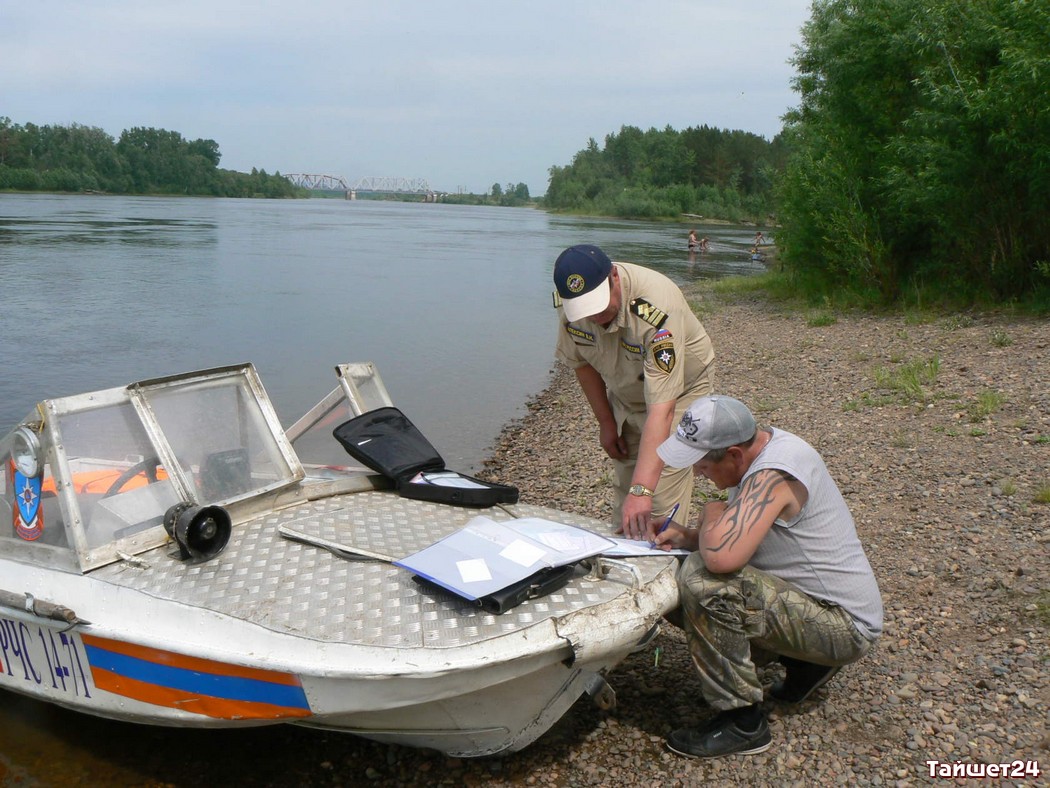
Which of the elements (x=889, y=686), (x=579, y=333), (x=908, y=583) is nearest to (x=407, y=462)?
(x=579, y=333)

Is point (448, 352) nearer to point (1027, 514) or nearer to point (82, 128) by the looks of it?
point (1027, 514)

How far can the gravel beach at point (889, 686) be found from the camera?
368 centimetres

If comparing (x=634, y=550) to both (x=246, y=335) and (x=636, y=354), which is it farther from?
(x=246, y=335)

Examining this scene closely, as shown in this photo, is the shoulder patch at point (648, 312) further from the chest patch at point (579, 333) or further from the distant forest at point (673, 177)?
the distant forest at point (673, 177)

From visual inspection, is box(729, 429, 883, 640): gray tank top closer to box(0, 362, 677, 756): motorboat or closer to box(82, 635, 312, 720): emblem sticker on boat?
box(0, 362, 677, 756): motorboat

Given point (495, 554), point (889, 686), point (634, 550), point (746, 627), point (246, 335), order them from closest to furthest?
point (746, 627)
point (495, 554)
point (634, 550)
point (889, 686)
point (246, 335)

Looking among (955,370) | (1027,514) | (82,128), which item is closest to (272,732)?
(1027,514)

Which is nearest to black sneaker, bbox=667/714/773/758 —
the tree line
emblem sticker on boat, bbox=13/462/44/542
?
emblem sticker on boat, bbox=13/462/44/542

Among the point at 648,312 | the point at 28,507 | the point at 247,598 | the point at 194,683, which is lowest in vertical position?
the point at 194,683

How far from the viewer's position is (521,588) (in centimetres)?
336

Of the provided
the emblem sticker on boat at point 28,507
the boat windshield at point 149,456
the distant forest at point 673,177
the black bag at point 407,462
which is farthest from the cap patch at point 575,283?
the distant forest at point 673,177

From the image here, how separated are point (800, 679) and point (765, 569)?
0.70 meters

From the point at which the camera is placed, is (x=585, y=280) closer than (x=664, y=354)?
Yes

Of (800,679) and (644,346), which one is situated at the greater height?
(644,346)
